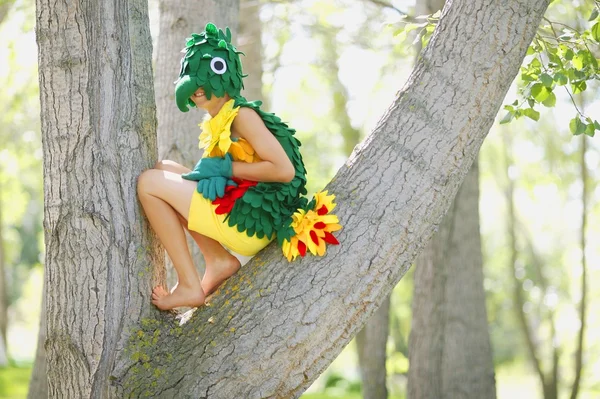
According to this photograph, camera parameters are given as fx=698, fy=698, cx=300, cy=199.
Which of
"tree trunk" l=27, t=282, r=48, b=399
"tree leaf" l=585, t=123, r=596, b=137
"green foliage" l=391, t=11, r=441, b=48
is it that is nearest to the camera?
"tree leaf" l=585, t=123, r=596, b=137

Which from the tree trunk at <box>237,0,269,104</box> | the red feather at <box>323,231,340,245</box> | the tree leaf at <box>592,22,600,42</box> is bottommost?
the red feather at <box>323,231,340,245</box>

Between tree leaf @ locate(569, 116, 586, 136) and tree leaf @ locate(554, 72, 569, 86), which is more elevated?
tree leaf @ locate(554, 72, 569, 86)

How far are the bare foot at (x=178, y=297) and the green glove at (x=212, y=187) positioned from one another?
0.43m

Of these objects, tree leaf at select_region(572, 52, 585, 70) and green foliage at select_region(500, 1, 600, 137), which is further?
tree leaf at select_region(572, 52, 585, 70)

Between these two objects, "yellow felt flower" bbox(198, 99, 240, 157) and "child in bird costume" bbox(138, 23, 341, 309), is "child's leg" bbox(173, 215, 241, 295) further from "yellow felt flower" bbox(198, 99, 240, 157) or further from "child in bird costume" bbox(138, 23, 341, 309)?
"yellow felt flower" bbox(198, 99, 240, 157)

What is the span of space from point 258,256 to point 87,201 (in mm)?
756

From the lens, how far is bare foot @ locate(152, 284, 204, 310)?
2994 millimetres

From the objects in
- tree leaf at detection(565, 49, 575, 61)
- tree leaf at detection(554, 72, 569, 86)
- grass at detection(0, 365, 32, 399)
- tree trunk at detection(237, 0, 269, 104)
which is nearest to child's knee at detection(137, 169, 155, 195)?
tree leaf at detection(554, 72, 569, 86)

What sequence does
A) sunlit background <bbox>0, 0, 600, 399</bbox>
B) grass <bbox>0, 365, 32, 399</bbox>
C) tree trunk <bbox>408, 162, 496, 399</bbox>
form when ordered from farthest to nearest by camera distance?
sunlit background <bbox>0, 0, 600, 399</bbox>
grass <bbox>0, 365, 32, 399</bbox>
tree trunk <bbox>408, 162, 496, 399</bbox>

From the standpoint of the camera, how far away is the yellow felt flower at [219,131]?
2981mm

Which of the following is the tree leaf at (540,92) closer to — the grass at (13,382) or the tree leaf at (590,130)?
the tree leaf at (590,130)

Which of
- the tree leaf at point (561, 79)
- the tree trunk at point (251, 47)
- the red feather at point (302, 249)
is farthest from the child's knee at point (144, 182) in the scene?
the tree trunk at point (251, 47)

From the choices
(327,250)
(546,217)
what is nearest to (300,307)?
(327,250)

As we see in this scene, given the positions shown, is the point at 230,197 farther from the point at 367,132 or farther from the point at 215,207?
the point at 367,132
